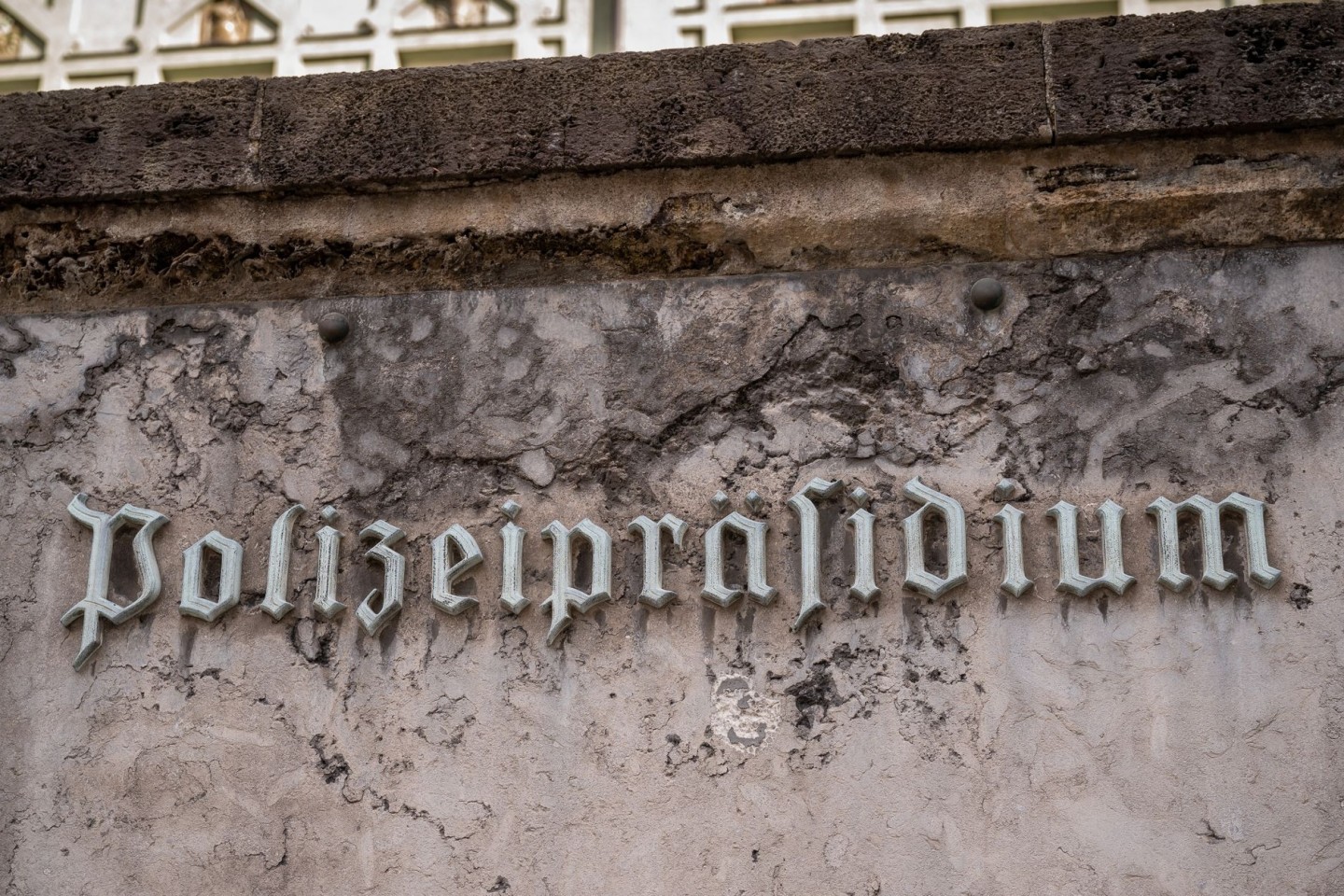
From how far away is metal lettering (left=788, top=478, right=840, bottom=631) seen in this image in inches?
114

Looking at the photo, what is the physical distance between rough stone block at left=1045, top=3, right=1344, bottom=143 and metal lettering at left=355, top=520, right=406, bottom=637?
150 cm

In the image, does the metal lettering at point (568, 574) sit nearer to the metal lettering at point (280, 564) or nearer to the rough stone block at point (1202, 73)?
the metal lettering at point (280, 564)

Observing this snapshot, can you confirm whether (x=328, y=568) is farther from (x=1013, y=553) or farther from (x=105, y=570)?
(x=1013, y=553)

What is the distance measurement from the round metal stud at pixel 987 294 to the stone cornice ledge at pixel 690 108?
0.26 metres

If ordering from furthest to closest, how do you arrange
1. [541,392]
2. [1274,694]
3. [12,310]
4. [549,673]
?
1. [12,310]
2. [541,392]
3. [549,673]
4. [1274,694]

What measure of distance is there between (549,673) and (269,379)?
2.84ft

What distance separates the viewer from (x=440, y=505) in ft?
10.1

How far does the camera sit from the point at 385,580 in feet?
9.98

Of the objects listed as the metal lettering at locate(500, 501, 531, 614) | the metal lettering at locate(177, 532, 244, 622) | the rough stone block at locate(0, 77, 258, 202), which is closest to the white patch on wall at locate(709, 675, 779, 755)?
the metal lettering at locate(500, 501, 531, 614)

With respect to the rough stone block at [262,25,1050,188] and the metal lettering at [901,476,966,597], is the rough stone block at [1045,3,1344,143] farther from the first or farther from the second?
the metal lettering at [901,476,966,597]

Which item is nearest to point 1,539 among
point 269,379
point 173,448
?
point 173,448

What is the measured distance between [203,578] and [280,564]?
17cm

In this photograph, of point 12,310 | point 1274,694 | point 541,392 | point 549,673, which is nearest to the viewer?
point 1274,694

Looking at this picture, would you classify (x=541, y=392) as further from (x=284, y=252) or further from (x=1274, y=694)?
(x=1274, y=694)
